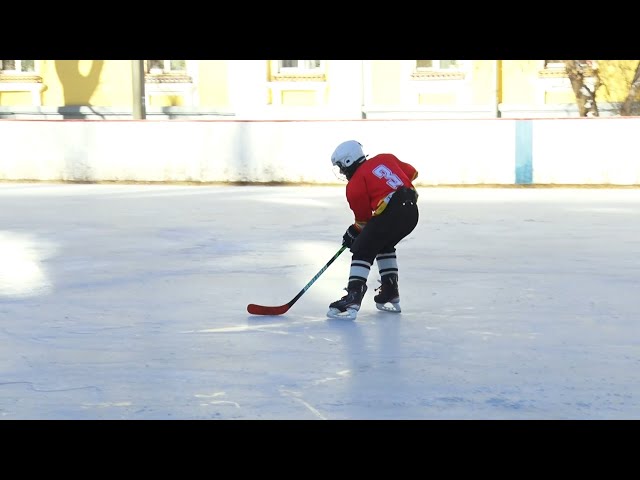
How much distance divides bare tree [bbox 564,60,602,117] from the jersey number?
53.7 ft

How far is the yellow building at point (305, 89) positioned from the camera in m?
25.3

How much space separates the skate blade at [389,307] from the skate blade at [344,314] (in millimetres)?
356

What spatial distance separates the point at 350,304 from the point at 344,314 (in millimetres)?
83

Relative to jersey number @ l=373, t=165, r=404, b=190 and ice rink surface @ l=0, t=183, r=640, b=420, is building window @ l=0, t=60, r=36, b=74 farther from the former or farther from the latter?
jersey number @ l=373, t=165, r=404, b=190

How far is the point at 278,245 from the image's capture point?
12055mm

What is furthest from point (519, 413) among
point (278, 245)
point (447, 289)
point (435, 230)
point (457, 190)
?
point (457, 190)

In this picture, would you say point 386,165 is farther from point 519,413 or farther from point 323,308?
point 519,413

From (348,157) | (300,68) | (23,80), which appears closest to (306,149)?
(300,68)

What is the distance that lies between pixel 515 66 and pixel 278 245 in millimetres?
14459

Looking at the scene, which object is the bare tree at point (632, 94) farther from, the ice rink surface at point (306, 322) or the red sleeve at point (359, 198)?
the red sleeve at point (359, 198)

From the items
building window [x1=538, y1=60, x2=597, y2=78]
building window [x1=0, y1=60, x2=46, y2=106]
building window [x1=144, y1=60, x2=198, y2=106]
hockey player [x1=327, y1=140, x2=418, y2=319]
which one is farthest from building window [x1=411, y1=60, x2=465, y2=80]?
hockey player [x1=327, y1=140, x2=418, y2=319]

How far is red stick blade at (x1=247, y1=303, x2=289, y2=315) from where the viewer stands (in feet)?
27.2
